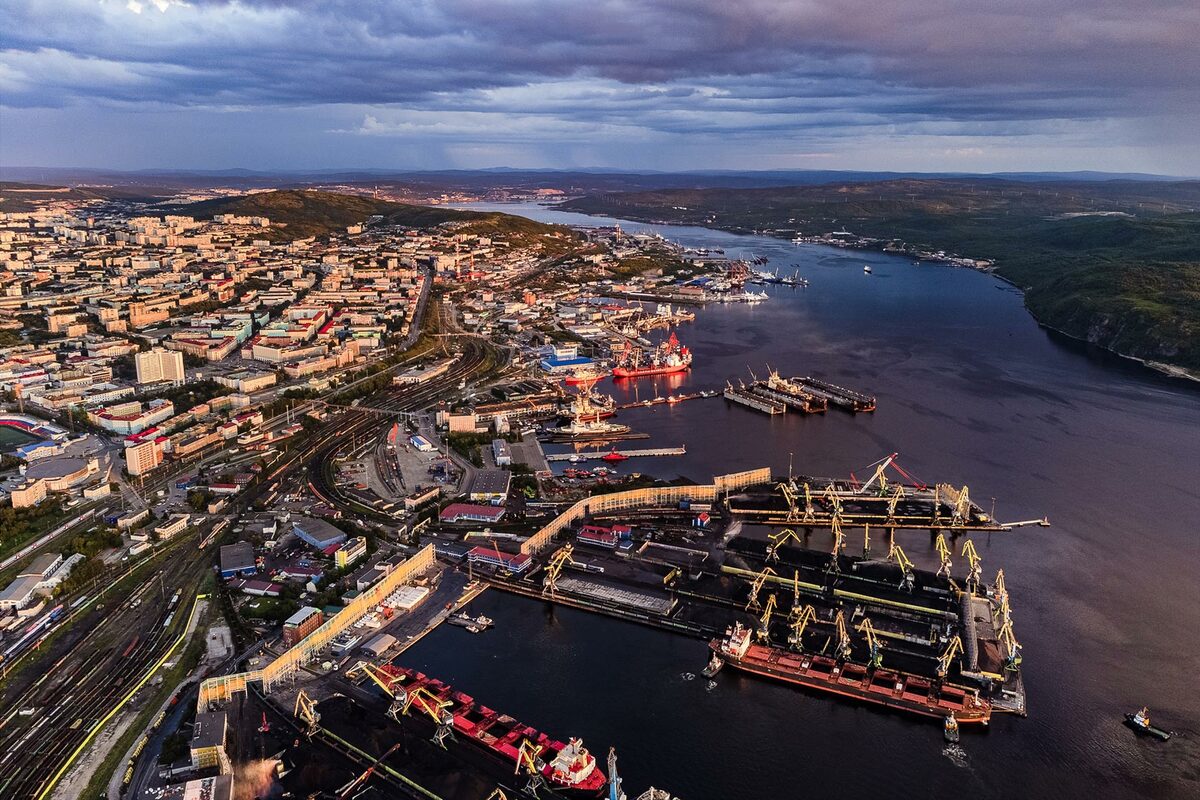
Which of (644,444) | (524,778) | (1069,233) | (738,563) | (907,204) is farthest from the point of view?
(907,204)

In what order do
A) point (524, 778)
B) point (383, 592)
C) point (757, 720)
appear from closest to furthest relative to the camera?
point (524, 778) < point (757, 720) < point (383, 592)

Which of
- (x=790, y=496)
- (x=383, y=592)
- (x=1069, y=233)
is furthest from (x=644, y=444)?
(x=1069, y=233)

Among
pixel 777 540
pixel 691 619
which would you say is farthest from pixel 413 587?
pixel 777 540

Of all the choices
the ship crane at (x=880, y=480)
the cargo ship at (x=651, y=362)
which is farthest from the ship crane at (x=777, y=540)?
the cargo ship at (x=651, y=362)

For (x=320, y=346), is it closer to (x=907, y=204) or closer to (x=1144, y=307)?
(x=1144, y=307)

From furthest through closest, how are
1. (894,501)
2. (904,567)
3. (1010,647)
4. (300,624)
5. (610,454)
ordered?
(610,454)
(894,501)
(904,567)
(300,624)
(1010,647)

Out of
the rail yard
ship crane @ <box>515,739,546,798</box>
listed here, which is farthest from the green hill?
ship crane @ <box>515,739,546,798</box>

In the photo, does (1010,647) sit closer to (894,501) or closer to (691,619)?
(691,619)

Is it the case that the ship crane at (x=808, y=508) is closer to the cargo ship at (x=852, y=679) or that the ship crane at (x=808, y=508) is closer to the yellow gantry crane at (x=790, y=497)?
the yellow gantry crane at (x=790, y=497)
